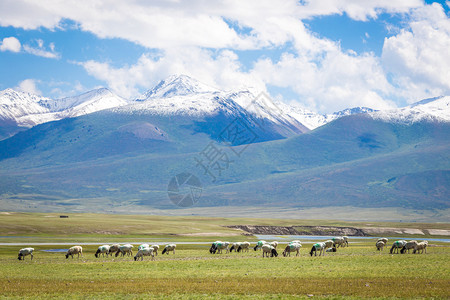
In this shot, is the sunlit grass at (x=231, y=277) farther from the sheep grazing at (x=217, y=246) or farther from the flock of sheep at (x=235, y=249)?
the sheep grazing at (x=217, y=246)

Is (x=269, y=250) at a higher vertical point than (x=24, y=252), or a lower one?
higher

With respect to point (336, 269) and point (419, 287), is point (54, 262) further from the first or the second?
point (419, 287)

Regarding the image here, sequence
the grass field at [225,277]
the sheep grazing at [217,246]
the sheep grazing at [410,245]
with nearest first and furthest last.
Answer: the grass field at [225,277], the sheep grazing at [410,245], the sheep grazing at [217,246]

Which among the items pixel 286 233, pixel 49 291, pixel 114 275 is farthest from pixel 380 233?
pixel 49 291

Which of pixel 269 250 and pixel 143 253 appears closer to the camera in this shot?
pixel 143 253

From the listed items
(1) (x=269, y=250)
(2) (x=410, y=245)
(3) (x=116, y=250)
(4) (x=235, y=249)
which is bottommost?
(4) (x=235, y=249)

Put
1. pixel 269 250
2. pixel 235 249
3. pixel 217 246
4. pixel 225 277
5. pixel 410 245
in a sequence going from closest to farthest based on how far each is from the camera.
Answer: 1. pixel 225 277
2. pixel 269 250
3. pixel 410 245
4. pixel 217 246
5. pixel 235 249

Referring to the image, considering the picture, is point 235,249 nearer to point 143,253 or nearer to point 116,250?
point 116,250

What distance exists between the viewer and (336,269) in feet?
124

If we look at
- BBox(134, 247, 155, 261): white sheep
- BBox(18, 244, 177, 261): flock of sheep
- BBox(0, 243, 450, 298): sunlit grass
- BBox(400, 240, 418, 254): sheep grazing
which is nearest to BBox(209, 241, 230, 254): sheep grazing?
BBox(18, 244, 177, 261): flock of sheep

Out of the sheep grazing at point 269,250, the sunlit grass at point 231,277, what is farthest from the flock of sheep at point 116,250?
the sheep grazing at point 269,250

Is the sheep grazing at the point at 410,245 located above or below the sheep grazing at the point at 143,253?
above

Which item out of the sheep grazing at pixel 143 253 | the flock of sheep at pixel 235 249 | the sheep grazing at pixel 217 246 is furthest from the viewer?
the sheep grazing at pixel 217 246

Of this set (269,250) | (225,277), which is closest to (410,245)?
(269,250)
